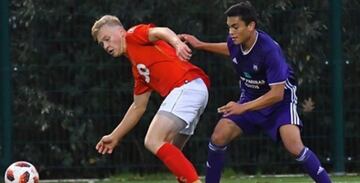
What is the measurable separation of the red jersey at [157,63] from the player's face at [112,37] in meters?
0.04

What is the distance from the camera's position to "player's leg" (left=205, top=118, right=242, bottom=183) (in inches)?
324

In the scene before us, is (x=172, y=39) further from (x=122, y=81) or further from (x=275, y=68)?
(x=122, y=81)

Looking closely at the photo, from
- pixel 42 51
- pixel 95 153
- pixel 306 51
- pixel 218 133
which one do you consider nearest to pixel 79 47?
pixel 42 51

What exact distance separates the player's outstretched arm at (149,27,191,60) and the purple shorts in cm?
93

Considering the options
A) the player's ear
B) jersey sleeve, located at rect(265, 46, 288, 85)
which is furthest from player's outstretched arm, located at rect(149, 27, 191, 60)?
jersey sleeve, located at rect(265, 46, 288, 85)

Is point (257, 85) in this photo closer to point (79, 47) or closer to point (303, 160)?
point (303, 160)

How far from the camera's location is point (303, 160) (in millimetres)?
8062

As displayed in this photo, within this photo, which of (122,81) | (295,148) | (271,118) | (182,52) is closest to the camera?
(182,52)

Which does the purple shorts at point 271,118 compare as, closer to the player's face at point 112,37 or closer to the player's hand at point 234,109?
the player's hand at point 234,109

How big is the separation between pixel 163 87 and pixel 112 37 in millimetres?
477

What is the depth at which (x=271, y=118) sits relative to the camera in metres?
8.17

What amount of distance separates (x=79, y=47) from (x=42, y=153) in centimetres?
106

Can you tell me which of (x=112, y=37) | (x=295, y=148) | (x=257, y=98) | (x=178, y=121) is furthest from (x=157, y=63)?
(x=295, y=148)

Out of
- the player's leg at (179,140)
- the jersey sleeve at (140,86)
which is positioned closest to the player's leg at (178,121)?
the player's leg at (179,140)
